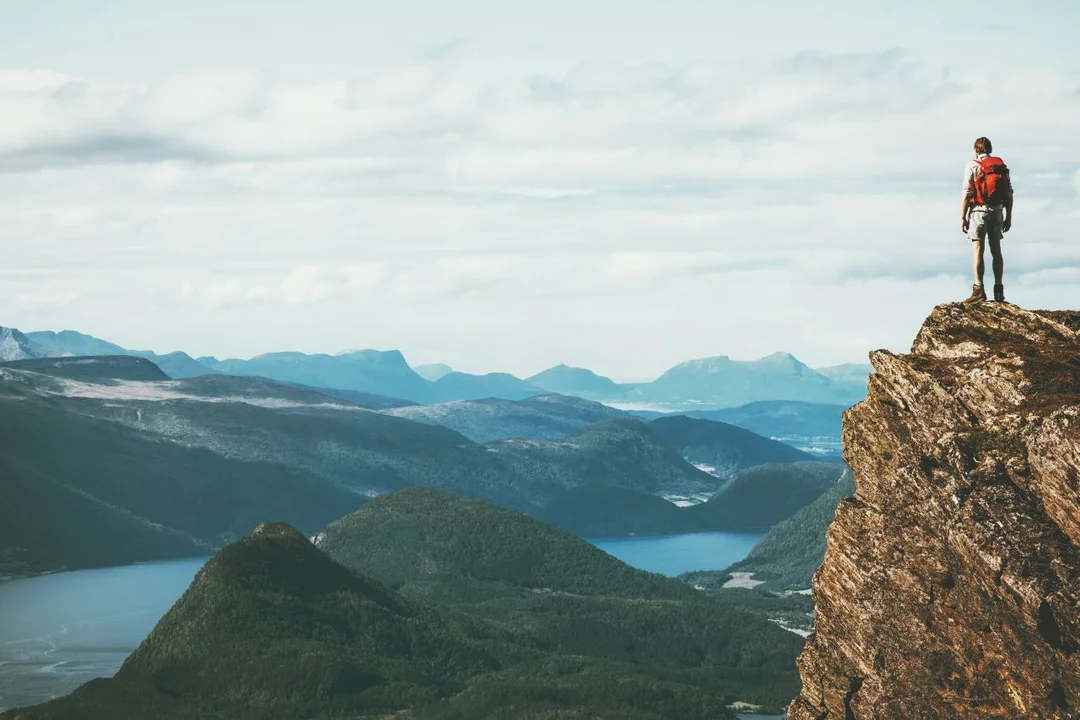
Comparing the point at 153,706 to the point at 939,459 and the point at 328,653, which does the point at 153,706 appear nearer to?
the point at 328,653

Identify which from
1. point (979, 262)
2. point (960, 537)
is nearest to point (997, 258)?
point (979, 262)

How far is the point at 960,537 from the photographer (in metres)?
69.7

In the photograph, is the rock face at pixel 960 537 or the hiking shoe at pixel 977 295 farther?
the hiking shoe at pixel 977 295

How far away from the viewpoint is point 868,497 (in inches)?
3063

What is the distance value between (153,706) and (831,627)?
10814 centimetres

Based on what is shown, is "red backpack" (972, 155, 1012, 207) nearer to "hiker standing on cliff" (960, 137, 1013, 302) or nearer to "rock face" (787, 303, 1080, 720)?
"hiker standing on cliff" (960, 137, 1013, 302)

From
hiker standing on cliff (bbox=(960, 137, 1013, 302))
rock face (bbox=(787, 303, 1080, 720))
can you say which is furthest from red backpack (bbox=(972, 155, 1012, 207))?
rock face (bbox=(787, 303, 1080, 720))

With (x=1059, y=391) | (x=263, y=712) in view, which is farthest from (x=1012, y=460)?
(x=263, y=712)

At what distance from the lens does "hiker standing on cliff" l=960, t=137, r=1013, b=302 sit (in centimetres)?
6819

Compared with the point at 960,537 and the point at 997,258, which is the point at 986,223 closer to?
the point at 997,258

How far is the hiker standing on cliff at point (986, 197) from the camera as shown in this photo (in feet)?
224

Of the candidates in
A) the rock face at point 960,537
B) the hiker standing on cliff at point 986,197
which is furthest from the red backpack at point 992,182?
the rock face at point 960,537

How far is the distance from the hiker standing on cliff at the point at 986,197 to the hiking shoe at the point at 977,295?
220 inches

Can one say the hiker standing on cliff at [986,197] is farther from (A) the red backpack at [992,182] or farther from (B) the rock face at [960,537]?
(B) the rock face at [960,537]
